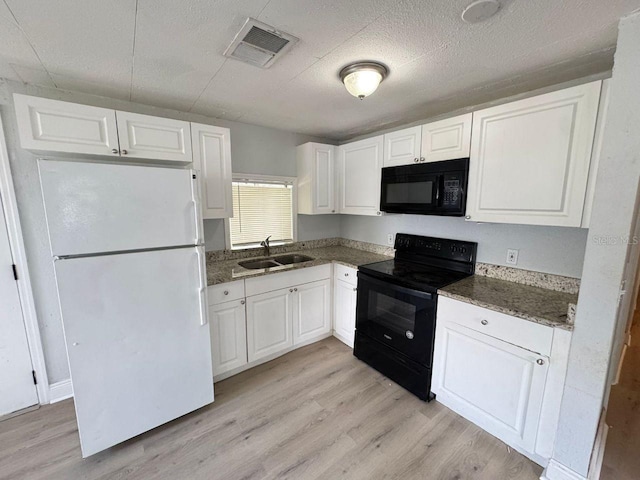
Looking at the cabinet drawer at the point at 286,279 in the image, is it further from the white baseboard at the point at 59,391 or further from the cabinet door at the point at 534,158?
the white baseboard at the point at 59,391

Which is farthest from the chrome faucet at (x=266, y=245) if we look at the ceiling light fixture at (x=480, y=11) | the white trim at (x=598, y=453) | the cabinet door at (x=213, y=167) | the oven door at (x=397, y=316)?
the white trim at (x=598, y=453)

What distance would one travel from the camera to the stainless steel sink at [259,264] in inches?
106

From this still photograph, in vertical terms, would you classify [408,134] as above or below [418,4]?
below

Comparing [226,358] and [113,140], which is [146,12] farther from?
[226,358]

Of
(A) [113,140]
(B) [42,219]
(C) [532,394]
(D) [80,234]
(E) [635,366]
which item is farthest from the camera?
(E) [635,366]

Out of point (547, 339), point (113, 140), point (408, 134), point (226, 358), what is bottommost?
point (226, 358)

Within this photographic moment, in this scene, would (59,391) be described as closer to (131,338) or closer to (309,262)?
(131,338)

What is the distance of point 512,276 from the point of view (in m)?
2.04

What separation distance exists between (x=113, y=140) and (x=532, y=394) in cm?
303

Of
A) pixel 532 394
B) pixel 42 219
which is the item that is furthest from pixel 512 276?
pixel 42 219

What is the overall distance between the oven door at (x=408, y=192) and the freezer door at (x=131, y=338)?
5.50 feet

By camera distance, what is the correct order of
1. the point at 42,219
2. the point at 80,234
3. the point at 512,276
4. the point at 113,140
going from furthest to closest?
the point at 512,276, the point at 42,219, the point at 113,140, the point at 80,234

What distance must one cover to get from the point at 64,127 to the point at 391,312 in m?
2.59

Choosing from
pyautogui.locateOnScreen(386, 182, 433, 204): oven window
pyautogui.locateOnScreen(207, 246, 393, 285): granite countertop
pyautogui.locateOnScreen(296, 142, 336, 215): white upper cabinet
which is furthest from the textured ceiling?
pyautogui.locateOnScreen(207, 246, 393, 285): granite countertop
